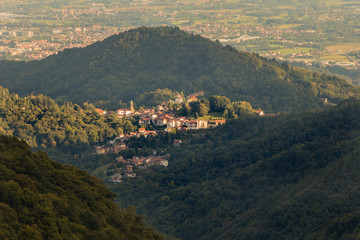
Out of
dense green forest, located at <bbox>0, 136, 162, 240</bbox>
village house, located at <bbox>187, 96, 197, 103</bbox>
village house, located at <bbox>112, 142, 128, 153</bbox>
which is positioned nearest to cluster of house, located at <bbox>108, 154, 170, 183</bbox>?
village house, located at <bbox>112, 142, 128, 153</bbox>

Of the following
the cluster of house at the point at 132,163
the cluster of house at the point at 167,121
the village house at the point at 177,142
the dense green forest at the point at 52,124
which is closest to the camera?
the cluster of house at the point at 132,163

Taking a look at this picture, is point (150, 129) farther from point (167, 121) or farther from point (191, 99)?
point (191, 99)

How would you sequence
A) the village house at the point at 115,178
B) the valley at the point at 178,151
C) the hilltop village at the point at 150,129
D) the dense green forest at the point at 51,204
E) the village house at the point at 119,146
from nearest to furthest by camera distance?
1. the dense green forest at the point at 51,204
2. the valley at the point at 178,151
3. the village house at the point at 115,178
4. the hilltop village at the point at 150,129
5. the village house at the point at 119,146

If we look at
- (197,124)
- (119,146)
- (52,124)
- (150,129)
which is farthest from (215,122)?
(52,124)

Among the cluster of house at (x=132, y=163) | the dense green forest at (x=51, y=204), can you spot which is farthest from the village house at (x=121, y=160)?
the dense green forest at (x=51, y=204)

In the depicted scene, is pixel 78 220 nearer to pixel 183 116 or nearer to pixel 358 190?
pixel 358 190

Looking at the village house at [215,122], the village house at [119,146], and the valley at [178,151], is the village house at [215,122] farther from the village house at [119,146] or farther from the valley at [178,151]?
the village house at [119,146]
